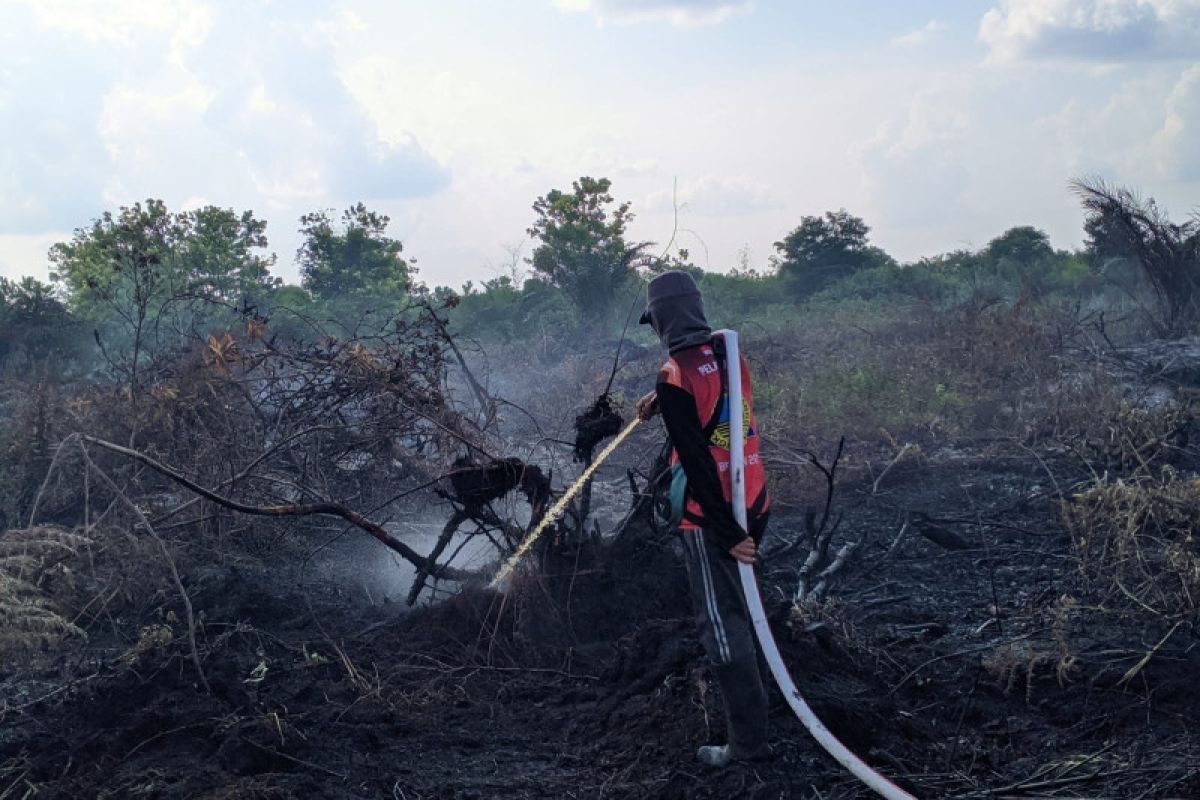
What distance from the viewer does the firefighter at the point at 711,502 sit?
4004mm

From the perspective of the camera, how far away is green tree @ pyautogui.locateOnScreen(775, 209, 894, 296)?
29328mm

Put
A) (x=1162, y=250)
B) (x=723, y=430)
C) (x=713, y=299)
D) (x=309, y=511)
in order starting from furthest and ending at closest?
(x=713, y=299), (x=1162, y=250), (x=309, y=511), (x=723, y=430)

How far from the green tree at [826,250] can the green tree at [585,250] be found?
7.06 m

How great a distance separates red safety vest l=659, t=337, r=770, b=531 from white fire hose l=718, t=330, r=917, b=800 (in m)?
0.06

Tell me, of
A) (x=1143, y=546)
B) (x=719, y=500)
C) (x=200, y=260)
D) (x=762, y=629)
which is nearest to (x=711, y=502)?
(x=719, y=500)

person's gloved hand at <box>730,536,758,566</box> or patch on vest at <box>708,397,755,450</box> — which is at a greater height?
patch on vest at <box>708,397,755,450</box>

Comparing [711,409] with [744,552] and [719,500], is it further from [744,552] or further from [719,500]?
[744,552]

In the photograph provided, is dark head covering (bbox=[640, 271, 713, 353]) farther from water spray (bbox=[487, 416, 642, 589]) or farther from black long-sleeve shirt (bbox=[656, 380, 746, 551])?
water spray (bbox=[487, 416, 642, 589])

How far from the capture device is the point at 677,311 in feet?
13.8

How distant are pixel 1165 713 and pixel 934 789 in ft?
4.92

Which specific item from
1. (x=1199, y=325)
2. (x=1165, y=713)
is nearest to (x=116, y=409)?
(x=1165, y=713)

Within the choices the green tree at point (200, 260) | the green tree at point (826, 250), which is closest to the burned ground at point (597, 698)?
the green tree at point (200, 260)

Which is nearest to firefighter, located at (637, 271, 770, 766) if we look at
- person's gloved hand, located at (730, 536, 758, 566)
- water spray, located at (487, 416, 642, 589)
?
person's gloved hand, located at (730, 536, 758, 566)

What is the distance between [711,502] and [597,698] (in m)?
1.73
